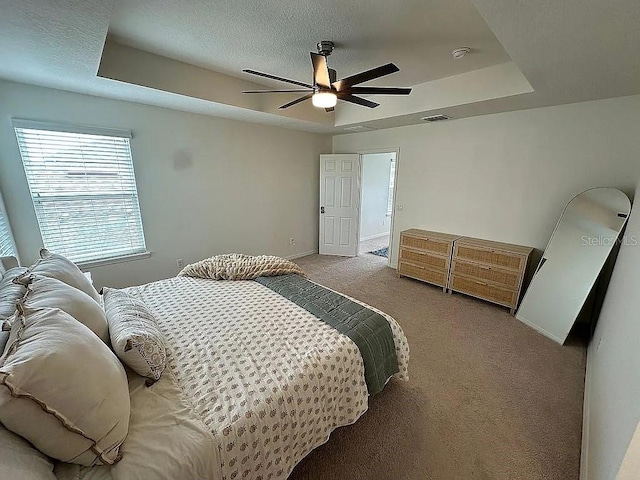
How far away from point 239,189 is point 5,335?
3.35m

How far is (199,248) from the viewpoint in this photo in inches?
154

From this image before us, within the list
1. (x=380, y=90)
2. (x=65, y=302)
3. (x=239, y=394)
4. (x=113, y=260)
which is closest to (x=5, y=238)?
(x=113, y=260)

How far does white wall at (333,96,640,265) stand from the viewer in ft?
8.68

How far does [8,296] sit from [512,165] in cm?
449

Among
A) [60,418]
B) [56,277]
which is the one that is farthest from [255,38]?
[60,418]

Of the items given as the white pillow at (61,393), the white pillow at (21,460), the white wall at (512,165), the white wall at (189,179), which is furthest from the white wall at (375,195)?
the white pillow at (21,460)

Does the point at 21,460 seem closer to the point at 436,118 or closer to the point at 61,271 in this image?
the point at 61,271

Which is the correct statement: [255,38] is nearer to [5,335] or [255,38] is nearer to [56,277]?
[56,277]

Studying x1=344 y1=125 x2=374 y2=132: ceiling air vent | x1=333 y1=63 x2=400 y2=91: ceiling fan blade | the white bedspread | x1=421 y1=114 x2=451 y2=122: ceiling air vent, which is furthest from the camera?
x1=344 y1=125 x2=374 y2=132: ceiling air vent

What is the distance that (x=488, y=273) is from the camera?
328 cm

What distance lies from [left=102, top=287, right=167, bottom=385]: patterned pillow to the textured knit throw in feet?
2.96

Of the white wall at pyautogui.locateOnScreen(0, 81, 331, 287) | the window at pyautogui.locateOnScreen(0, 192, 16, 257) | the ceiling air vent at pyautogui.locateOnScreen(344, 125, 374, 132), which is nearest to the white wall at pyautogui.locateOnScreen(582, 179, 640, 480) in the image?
the ceiling air vent at pyautogui.locateOnScreen(344, 125, 374, 132)

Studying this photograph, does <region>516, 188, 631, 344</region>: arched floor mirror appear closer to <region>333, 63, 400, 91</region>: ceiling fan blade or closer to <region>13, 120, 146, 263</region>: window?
<region>333, 63, 400, 91</region>: ceiling fan blade

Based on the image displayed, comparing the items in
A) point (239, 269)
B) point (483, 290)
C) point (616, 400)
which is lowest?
point (483, 290)
